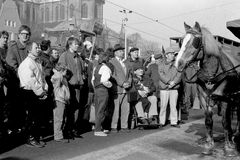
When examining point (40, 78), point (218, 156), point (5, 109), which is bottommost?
point (218, 156)

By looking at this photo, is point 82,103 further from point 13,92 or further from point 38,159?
point 38,159

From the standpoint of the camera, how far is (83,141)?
7801 mm

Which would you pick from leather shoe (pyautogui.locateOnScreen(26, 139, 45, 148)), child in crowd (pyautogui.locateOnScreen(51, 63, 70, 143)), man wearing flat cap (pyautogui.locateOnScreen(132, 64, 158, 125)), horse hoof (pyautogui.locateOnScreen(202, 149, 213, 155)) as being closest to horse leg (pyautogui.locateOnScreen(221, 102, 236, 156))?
horse hoof (pyautogui.locateOnScreen(202, 149, 213, 155))

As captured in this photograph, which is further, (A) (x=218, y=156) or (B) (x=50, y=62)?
(B) (x=50, y=62)

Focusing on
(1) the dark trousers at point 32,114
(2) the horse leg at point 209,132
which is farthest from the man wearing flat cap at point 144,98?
(1) the dark trousers at point 32,114

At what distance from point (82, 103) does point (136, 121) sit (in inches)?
74.9

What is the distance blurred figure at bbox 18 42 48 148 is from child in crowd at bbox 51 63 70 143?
40 cm

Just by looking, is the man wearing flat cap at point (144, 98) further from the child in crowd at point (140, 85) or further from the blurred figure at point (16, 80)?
the blurred figure at point (16, 80)

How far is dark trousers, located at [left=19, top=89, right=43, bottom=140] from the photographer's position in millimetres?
7066

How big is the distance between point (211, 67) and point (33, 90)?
353 centimetres

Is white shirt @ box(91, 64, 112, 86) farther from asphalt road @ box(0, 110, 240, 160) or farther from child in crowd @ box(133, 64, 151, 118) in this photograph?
child in crowd @ box(133, 64, 151, 118)

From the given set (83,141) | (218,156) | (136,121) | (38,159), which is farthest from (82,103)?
(218,156)

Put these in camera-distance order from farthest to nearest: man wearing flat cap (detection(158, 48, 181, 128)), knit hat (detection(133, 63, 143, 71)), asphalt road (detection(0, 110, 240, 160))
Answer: man wearing flat cap (detection(158, 48, 181, 128)) → knit hat (detection(133, 63, 143, 71)) → asphalt road (detection(0, 110, 240, 160))

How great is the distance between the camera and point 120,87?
920 cm
